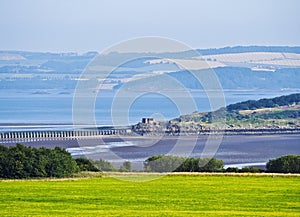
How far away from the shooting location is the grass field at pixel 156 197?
827 inches

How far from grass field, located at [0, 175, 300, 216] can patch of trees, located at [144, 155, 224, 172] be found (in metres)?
4.21

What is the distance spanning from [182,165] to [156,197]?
36.6 feet

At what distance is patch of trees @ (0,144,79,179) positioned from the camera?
100 feet

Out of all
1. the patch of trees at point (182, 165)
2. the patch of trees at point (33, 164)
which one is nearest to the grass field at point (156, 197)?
the patch of trees at point (33, 164)

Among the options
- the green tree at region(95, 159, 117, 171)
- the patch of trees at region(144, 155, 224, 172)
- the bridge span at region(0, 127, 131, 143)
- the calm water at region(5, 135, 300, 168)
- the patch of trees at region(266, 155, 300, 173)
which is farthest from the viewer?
the bridge span at region(0, 127, 131, 143)

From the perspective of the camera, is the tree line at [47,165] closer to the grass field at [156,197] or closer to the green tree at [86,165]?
the green tree at [86,165]

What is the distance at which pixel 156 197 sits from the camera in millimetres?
24234

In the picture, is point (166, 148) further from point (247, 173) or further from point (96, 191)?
point (96, 191)

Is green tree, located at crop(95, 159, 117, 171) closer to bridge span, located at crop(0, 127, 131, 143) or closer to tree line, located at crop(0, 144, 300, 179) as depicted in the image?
tree line, located at crop(0, 144, 300, 179)

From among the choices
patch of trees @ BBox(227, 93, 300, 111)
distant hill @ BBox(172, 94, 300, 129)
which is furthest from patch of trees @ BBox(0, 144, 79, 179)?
patch of trees @ BBox(227, 93, 300, 111)

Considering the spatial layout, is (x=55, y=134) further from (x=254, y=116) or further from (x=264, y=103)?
(x=264, y=103)

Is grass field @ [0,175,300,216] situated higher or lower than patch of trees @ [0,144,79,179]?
lower

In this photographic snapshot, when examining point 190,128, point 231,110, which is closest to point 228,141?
point 190,128

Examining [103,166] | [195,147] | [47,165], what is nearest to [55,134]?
[195,147]
